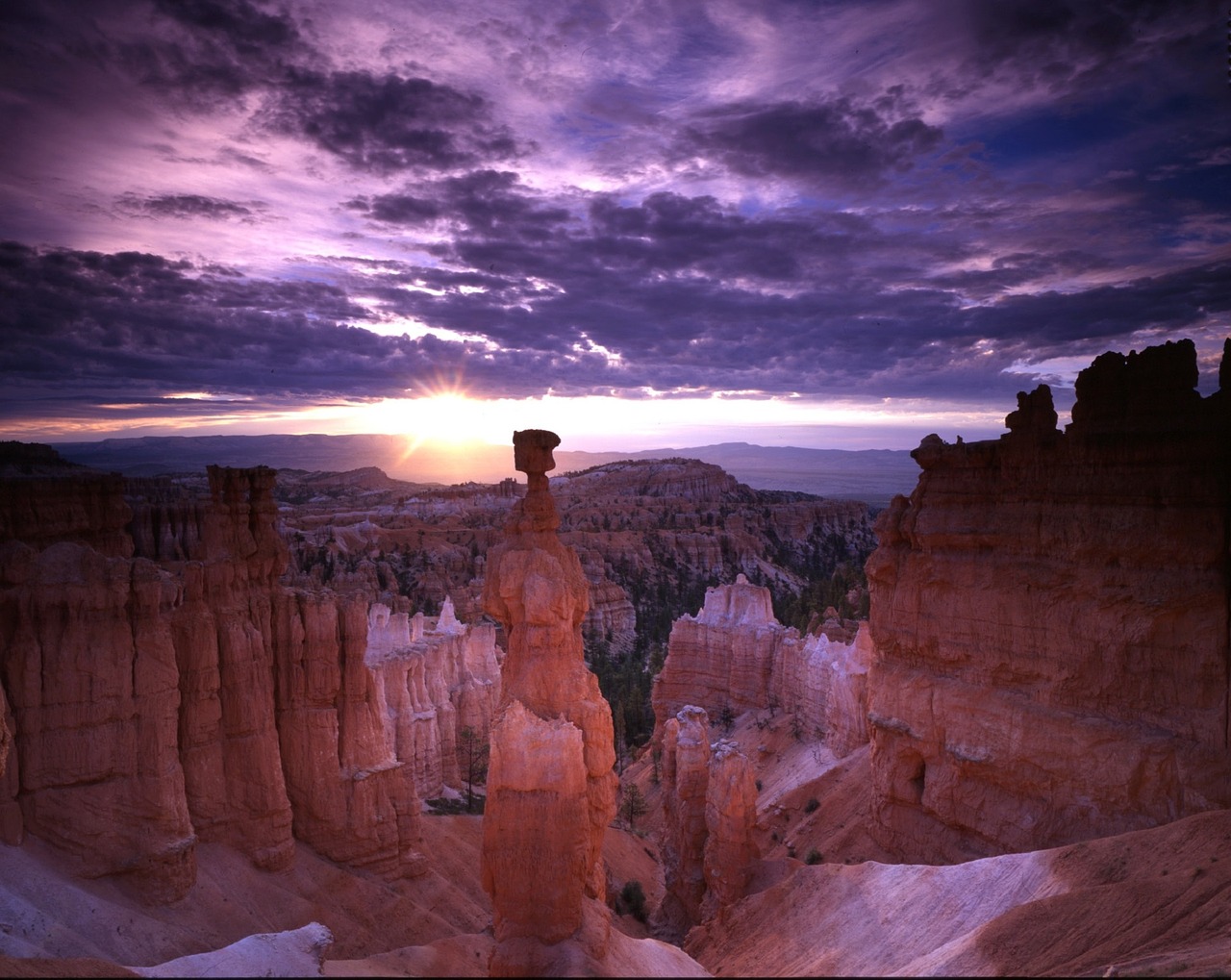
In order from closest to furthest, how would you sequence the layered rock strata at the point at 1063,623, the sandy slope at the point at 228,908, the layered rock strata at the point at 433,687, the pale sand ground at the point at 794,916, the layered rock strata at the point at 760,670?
the pale sand ground at the point at 794,916 → the sandy slope at the point at 228,908 → the layered rock strata at the point at 1063,623 → the layered rock strata at the point at 433,687 → the layered rock strata at the point at 760,670

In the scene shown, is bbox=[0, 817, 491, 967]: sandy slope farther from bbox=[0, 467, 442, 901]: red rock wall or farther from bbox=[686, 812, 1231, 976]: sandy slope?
bbox=[686, 812, 1231, 976]: sandy slope

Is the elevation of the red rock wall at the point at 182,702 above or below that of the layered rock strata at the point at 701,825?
above

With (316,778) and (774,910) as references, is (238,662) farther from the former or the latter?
(774,910)

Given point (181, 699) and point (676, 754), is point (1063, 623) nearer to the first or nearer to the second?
point (676, 754)

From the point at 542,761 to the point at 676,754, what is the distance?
41.0 ft

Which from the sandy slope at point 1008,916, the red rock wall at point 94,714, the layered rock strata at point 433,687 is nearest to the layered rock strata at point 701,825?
the sandy slope at point 1008,916

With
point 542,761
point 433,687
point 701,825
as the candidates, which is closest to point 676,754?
point 701,825

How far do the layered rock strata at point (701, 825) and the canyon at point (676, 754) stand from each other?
0.40 ft

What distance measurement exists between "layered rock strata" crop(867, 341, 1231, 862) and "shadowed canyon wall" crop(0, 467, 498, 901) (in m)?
14.8

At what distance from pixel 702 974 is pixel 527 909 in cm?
435

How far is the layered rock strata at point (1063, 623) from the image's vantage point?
15766 mm

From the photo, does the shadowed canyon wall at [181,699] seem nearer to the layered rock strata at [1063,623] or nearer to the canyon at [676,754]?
the canyon at [676,754]

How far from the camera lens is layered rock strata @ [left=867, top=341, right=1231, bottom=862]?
15766 mm

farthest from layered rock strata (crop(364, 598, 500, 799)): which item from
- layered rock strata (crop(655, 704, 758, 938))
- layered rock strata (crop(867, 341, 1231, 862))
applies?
layered rock strata (crop(867, 341, 1231, 862))
